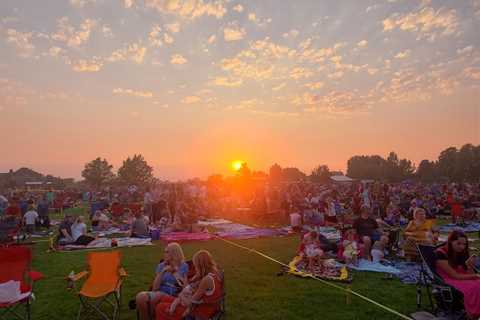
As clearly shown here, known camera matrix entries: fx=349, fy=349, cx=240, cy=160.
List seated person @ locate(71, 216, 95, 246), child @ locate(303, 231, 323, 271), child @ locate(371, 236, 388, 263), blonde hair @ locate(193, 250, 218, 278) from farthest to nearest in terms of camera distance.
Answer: seated person @ locate(71, 216, 95, 246)
child @ locate(371, 236, 388, 263)
child @ locate(303, 231, 323, 271)
blonde hair @ locate(193, 250, 218, 278)

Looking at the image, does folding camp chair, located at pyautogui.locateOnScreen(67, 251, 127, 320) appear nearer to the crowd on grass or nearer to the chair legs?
the chair legs

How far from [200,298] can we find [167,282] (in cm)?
81

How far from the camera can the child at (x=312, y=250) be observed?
768 centimetres

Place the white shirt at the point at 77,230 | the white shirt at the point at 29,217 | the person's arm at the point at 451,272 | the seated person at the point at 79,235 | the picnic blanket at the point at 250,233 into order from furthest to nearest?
the white shirt at the point at 29,217
the picnic blanket at the point at 250,233
the white shirt at the point at 77,230
the seated person at the point at 79,235
the person's arm at the point at 451,272

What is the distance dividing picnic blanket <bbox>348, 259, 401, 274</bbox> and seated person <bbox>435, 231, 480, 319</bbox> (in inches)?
91.0

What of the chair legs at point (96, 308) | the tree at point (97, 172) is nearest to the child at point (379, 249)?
the chair legs at point (96, 308)

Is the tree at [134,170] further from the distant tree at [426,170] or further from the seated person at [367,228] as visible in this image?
the seated person at [367,228]

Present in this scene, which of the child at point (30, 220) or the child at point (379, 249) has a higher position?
the child at point (30, 220)

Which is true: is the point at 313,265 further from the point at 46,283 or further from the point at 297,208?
the point at 297,208

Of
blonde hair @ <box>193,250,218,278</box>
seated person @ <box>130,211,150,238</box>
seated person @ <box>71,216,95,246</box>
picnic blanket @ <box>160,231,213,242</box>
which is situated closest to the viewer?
blonde hair @ <box>193,250,218,278</box>

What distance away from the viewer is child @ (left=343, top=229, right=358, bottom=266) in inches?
315

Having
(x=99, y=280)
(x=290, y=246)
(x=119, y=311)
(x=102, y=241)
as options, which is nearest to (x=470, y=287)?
(x=119, y=311)

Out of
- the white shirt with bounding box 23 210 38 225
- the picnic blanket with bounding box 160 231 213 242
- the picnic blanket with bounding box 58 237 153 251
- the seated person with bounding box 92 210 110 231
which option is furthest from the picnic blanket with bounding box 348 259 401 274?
the white shirt with bounding box 23 210 38 225

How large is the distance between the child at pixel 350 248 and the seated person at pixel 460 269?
2.96 meters
